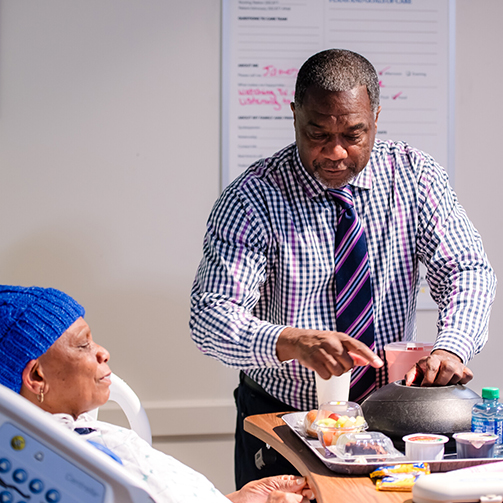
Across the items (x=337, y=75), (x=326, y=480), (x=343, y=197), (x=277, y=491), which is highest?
(x=337, y=75)

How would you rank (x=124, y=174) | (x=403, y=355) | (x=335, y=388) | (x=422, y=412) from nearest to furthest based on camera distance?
(x=422, y=412) → (x=335, y=388) → (x=403, y=355) → (x=124, y=174)

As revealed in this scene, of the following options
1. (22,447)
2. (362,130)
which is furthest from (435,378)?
(22,447)

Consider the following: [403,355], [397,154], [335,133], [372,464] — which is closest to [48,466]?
[372,464]

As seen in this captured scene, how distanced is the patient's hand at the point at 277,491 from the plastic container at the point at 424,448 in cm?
25

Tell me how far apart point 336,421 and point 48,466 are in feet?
1.92

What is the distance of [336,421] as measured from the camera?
1246 mm

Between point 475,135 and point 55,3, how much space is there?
5.61 ft

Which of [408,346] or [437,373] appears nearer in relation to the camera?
[437,373]

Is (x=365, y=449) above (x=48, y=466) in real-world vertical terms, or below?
below

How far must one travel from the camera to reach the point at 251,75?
96.5 inches

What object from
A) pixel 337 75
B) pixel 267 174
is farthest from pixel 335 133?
pixel 267 174

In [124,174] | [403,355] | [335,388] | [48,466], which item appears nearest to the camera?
[48,466]

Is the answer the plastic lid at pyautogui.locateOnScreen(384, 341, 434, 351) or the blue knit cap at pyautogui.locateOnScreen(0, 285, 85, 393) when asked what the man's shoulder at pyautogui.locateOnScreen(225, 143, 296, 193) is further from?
the blue knit cap at pyautogui.locateOnScreen(0, 285, 85, 393)

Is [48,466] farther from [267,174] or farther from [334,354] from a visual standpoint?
[267,174]
